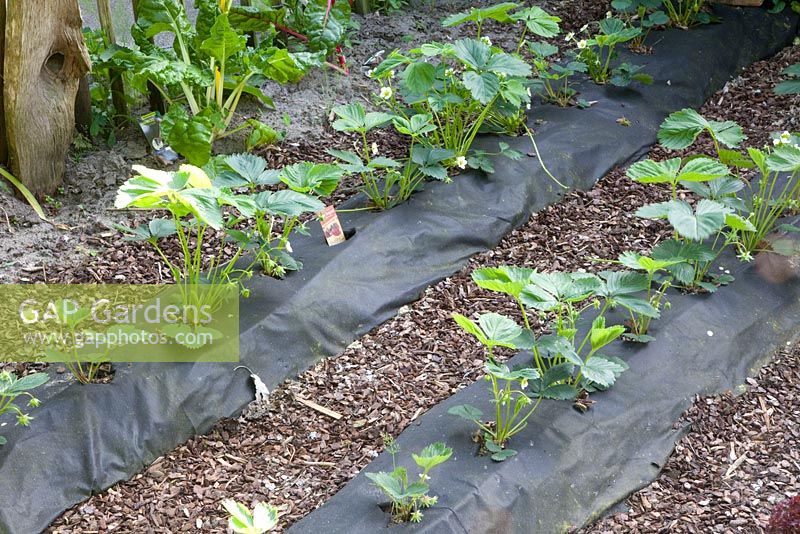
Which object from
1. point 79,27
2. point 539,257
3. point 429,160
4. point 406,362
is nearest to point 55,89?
point 79,27

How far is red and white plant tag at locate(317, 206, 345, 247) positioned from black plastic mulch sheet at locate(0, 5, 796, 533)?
4 cm

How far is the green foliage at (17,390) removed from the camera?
7.75 feet

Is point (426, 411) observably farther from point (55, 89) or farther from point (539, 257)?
point (55, 89)

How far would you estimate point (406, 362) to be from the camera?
2965 millimetres

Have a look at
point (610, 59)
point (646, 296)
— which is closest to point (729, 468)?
point (646, 296)

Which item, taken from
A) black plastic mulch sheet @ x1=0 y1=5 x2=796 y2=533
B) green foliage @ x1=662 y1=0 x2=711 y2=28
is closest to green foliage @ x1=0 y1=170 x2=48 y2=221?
black plastic mulch sheet @ x1=0 y1=5 x2=796 y2=533

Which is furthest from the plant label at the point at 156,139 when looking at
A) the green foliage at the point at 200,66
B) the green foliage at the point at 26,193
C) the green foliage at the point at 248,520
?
the green foliage at the point at 248,520

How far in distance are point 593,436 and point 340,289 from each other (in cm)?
103

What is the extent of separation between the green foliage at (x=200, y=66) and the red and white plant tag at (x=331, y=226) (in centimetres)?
55

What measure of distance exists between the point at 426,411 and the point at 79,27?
1.88 m

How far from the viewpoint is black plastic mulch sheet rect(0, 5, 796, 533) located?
2.51m

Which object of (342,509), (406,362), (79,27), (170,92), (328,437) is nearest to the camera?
(342,509)

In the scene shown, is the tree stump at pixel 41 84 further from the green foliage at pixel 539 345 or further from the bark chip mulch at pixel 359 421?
the green foliage at pixel 539 345

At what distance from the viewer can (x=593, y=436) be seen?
2518 mm
